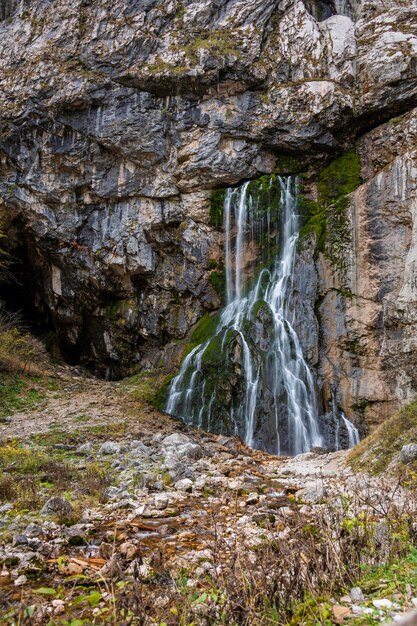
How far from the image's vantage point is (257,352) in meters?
15.3

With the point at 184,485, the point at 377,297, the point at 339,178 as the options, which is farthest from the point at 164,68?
the point at 184,485

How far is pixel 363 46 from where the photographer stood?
18.2 metres

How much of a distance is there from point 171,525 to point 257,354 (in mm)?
9845

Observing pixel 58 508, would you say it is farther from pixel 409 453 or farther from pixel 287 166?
pixel 287 166

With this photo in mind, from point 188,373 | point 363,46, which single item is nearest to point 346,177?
point 363,46

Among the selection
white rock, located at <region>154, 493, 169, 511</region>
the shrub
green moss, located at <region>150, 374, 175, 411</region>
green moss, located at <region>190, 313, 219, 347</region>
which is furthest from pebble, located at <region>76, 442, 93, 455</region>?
the shrub

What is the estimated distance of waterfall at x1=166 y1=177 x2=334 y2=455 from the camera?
14.1 meters

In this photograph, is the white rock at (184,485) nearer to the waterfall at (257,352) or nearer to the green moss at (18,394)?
Result: the waterfall at (257,352)

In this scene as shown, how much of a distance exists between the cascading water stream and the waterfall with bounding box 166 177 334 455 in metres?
0.03

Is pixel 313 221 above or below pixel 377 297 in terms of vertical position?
above

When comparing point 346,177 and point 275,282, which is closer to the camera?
point 275,282

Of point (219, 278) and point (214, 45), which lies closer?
point (214, 45)

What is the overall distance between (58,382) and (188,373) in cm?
506

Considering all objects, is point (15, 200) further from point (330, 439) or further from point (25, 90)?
point (330, 439)
